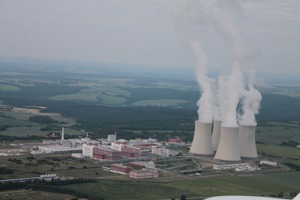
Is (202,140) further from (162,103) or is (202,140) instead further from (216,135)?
(162,103)

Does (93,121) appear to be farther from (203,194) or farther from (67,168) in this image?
(203,194)

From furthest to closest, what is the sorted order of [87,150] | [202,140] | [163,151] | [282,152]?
1. [282,152]
2. [163,151]
3. [87,150]
4. [202,140]

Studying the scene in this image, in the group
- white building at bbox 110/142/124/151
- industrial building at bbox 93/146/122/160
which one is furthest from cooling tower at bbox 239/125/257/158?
white building at bbox 110/142/124/151

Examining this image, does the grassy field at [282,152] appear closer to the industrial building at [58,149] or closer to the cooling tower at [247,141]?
the cooling tower at [247,141]

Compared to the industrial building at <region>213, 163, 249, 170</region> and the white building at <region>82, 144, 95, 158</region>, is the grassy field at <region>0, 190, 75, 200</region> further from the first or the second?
the industrial building at <region>213, 163, 249, 170</region>

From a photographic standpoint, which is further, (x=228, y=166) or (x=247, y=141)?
(x=247, y=141)

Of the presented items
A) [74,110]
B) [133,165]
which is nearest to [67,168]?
[133,165]

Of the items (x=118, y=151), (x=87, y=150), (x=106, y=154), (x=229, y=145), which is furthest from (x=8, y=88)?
(x=229, y=145)
